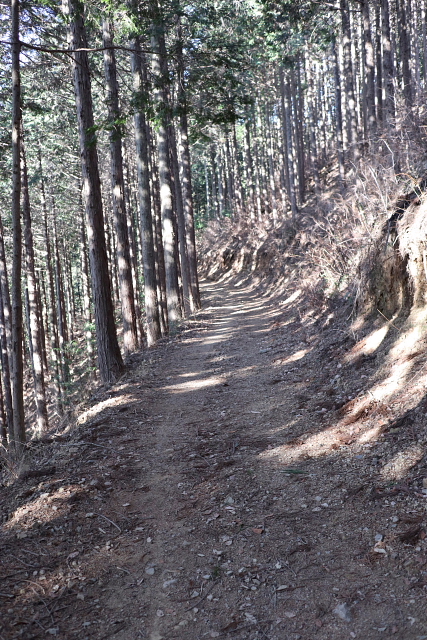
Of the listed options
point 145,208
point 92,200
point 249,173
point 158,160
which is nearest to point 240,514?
point 92,200

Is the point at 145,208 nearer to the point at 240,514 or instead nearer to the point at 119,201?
the point at 119,201

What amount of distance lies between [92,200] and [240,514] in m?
6.80

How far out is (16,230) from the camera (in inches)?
298

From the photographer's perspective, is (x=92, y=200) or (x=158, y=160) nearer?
(x=92, y=200)

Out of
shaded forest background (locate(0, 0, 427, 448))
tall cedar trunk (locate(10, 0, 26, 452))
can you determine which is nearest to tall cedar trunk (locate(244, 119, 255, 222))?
shaded forest background (locate(0, 0, 427, 448))

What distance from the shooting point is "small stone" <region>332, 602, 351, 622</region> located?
116 inches

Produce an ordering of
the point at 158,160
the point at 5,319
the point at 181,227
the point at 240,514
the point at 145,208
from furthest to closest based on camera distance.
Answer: the point at 181,227 < the point at 158,160 < the point at 5,319 < the point at 145,208 < the point at 240,514

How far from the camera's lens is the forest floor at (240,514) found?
10.2 ft

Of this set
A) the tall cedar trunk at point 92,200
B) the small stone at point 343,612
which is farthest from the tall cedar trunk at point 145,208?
the small stone at point 343,612

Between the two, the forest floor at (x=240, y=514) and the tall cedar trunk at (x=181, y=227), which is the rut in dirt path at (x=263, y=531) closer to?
the forest floor at (x=240, y=514)

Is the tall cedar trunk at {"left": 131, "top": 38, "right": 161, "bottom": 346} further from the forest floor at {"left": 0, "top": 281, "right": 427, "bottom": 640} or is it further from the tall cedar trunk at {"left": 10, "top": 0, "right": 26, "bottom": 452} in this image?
the forest floor at {"left": 0, "top": 281, "right": 427, "bottom": 640}

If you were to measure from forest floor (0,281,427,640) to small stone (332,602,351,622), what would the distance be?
1cm

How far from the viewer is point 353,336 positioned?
7859 millimetres

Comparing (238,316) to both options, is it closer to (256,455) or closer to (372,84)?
(372,84)
